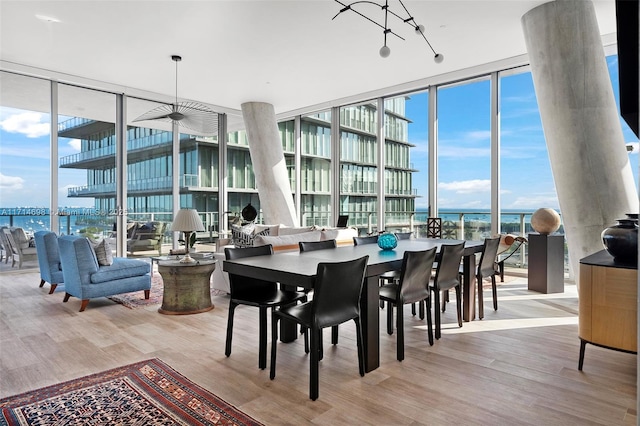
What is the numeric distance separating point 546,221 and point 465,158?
6.34 feet

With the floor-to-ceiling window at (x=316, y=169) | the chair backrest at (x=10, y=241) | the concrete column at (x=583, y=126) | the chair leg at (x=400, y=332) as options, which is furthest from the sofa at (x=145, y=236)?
the concrete column at (x=583, y=126)

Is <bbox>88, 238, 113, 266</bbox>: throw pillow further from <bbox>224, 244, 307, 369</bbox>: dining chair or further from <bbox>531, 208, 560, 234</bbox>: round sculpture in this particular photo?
<bbox>531, 208, 560, 234</bbox>: round sculpture

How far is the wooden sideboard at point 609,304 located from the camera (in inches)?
95.1

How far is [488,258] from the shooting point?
395 cm

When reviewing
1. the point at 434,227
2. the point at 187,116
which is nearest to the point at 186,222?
the point at 187,116

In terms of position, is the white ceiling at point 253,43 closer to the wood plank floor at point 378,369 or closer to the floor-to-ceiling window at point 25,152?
the floor-to-ceiling window at point 25,152

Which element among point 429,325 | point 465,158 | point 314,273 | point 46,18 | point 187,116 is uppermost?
point 46,18

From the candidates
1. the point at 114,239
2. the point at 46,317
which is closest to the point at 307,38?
the point at 46,317

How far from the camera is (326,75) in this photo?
22.1ft

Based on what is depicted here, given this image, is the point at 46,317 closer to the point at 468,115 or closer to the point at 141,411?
the point at 141,411

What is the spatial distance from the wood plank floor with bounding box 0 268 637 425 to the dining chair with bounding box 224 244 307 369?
178mm

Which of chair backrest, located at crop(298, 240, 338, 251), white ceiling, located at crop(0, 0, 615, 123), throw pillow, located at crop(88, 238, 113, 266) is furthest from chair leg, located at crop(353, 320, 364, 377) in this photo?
white ceiling, located at crop(0, 0, 615, 123)

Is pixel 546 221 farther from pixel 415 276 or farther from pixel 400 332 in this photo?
pixel 400 332

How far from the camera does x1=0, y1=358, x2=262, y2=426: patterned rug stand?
2109 mm
